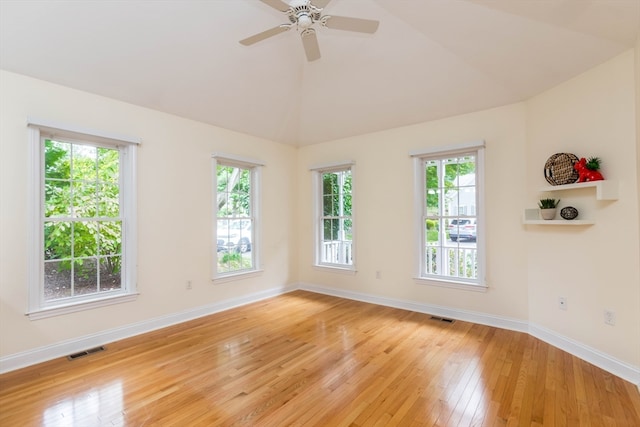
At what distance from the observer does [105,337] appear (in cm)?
319

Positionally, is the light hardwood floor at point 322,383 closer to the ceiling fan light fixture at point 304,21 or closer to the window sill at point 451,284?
the window sill at point 451,284

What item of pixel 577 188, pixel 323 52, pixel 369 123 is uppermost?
pixel 323 52

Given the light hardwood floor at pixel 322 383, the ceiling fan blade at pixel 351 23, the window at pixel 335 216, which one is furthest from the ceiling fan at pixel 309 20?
the light hardwood floor at pixel 322 383

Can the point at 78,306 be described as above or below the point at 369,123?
below

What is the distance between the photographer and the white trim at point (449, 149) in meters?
3.71

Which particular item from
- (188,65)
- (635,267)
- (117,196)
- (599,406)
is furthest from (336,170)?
(599,406)

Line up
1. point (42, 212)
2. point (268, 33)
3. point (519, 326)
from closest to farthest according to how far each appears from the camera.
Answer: point (268, 33) → point (42, 212) → point (519, 326)

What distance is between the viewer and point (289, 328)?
3.60 meters

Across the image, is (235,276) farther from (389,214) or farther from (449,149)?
(449,149)

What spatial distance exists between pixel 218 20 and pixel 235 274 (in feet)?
10.4

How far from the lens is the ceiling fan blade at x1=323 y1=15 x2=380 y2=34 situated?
2227mm

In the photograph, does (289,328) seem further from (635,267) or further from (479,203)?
(635,267)

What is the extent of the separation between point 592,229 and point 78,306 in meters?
4.96

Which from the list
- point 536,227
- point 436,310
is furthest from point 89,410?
point 536,227
